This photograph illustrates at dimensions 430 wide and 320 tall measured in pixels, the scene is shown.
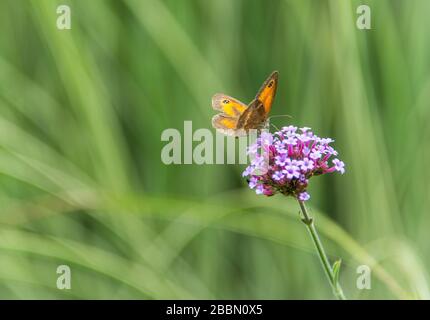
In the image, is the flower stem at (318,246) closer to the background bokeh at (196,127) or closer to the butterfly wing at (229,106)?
the butterfly wing at (229,106)

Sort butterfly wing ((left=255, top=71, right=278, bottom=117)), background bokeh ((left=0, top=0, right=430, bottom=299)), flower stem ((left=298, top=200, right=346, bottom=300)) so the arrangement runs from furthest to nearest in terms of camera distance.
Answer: background bokeh ((left=0, top=0, right=430, bottom=299)) → butterfly wing ((left=255, top=71, right=278, bottom=117)) → flower stem ((left=298, top=200, right=346, bottom=300))

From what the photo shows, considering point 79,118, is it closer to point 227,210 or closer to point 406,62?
point 227,210

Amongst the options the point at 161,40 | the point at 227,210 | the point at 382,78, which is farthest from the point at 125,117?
the point at 382,78

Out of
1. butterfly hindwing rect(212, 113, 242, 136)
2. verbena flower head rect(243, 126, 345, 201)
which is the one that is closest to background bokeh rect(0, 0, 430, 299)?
butterfly hindwing rect(212, 113, 242, 136)

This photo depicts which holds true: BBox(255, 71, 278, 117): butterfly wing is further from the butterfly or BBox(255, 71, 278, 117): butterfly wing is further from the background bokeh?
the background bokeh

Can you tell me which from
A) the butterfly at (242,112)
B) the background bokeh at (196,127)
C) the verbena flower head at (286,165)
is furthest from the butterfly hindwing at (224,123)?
the background bokeh at (196,127)

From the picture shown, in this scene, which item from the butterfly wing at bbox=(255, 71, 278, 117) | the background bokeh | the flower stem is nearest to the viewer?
the flower stem
